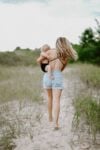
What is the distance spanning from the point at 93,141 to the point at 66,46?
5.58 feet

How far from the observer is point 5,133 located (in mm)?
9430

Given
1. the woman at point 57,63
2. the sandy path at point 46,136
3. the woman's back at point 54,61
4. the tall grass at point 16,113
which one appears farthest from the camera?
the woman's back at point 54,61

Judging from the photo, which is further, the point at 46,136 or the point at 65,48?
the point at 65,48

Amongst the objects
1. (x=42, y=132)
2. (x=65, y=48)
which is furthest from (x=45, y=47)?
(x=42, y=132)

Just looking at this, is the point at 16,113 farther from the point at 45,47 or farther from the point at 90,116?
the point at 45,47

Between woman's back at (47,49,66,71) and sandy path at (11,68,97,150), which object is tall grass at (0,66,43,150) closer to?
sandy path at (11,68,97,150)

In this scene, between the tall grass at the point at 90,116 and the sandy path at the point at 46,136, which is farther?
the tall grass at the point at 90,116

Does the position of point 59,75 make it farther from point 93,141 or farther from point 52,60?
point 93,141

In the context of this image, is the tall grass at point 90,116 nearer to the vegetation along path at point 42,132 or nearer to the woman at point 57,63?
the vegetation along path at point 42,132

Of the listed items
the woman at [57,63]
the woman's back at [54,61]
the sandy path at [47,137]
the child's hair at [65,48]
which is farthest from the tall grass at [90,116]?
the child's hair at [65,48]

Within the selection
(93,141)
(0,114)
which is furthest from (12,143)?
(0,114)

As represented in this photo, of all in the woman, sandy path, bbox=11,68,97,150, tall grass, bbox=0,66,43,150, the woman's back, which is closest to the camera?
sandy path, bbox=11,68,97,150

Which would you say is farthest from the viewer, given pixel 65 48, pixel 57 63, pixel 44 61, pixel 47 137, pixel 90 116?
pixel 90 116

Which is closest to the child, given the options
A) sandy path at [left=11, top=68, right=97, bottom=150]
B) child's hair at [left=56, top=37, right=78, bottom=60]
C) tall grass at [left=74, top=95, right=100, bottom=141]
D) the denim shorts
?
the denim shorts
